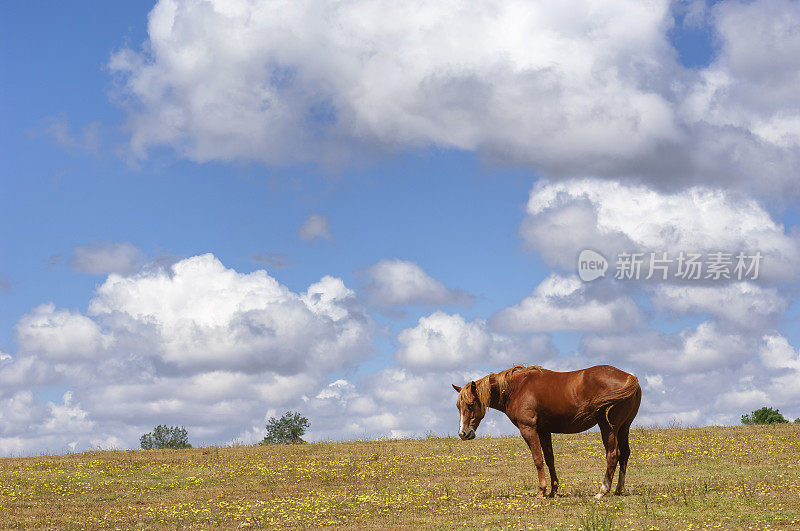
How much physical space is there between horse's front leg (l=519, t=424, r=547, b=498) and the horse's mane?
1.19m

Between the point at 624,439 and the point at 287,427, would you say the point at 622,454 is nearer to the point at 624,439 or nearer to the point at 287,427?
the point at 624,439

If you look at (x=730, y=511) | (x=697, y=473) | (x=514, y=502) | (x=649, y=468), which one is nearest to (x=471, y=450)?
(x=649, y=468)

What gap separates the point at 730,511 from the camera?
1705cm

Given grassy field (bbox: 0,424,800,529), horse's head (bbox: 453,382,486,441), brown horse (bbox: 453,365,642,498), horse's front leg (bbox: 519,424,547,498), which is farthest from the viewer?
horse's head (bbox: 453,382,486,441)

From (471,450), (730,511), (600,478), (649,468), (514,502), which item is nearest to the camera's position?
(730,511)

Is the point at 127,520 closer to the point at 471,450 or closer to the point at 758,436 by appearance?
the point at 471,450

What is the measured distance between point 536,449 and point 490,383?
7.20 feet

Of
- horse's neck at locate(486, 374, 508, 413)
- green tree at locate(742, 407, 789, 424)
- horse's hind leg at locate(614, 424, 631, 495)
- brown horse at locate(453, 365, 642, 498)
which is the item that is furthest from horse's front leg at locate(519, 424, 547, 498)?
green tree at locate(742, 407, 789, 424)

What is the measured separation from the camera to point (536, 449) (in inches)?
790

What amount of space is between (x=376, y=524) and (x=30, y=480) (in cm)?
1611

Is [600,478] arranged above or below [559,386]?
below

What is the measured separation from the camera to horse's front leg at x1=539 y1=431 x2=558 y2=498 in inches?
786

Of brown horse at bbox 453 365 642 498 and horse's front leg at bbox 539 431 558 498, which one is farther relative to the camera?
horse's front leg at bbox 539 431 558 498

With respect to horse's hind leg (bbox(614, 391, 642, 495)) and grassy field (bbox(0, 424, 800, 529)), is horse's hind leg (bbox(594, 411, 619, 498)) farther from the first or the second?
grassy field (bbox(0, 424, 800, 529))
